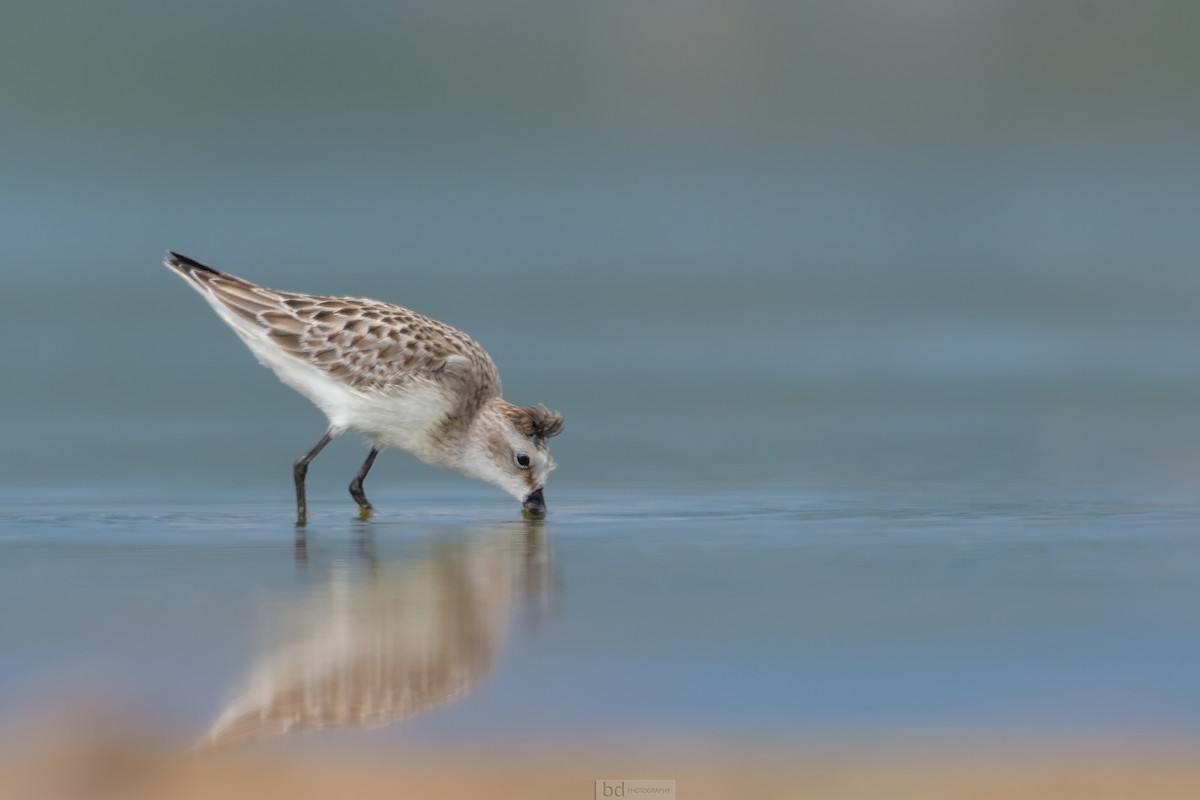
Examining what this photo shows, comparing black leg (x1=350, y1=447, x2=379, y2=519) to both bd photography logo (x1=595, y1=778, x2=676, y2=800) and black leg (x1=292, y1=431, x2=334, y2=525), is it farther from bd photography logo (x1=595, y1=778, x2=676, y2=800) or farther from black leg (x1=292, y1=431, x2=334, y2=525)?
bd photography logo (x1=595, y1=778, x2=676, y2=800)

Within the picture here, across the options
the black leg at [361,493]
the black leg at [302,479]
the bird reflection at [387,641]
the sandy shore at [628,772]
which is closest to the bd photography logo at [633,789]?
the sandy shore at [628,772]

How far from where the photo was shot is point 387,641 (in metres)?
7.92

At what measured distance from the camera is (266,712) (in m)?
6.89

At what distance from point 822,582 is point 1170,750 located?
2.75m

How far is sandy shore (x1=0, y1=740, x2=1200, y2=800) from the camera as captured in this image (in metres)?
6.11

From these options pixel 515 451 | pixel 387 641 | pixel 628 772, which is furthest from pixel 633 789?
pixel 515 451

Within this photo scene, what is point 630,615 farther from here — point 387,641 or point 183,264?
point 183,264

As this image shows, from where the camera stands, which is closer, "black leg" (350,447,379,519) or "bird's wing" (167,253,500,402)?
"black leg" (350,447,379,519)

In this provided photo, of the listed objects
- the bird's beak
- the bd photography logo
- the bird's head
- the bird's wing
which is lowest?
the bd photography logo

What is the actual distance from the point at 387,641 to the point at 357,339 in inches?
164

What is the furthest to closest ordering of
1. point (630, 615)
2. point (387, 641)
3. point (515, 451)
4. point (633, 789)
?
point (515, 451)
point (630, 615)
point (387, 641)
point (633, 789)

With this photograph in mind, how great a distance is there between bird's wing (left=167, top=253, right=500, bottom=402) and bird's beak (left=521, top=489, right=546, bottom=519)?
0.83 metres

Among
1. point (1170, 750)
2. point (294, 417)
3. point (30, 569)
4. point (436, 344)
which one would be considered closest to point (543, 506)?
point (436, 344)

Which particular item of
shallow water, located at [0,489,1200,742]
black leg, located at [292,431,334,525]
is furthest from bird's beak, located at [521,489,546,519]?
black leg, located at [292,431,334,525]
